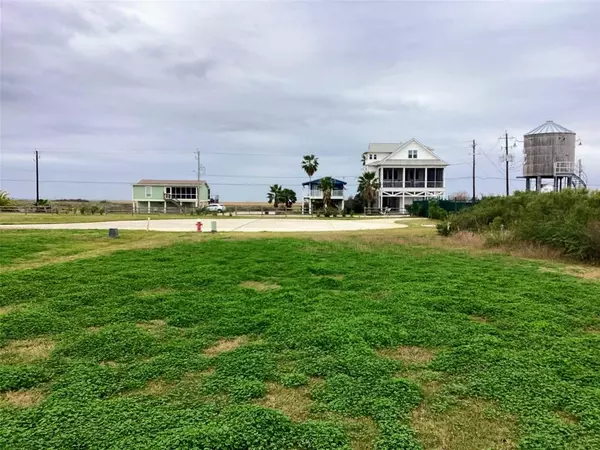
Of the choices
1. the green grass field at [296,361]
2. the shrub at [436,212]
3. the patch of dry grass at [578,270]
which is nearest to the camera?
the green grass field at [296,361]

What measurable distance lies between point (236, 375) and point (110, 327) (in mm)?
2105

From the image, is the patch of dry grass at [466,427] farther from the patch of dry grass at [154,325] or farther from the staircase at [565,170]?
the staircase at [565,170]

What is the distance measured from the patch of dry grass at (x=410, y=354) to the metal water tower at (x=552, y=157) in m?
37.4

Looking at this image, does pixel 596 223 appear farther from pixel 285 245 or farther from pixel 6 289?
pixel 6 289

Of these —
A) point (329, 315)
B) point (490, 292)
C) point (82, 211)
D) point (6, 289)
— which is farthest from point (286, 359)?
point (82, 211)

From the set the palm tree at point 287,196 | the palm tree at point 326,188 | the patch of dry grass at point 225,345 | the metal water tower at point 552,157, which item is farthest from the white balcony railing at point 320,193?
the patch of dry grass at point 225,345

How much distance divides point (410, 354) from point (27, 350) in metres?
3.90

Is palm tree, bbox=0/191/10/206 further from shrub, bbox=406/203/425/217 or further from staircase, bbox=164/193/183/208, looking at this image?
shrub, bbox=406/203/425/217

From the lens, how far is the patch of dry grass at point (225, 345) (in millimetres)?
4410

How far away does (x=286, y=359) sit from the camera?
4203 mm

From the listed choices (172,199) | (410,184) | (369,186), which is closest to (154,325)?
(369,186)

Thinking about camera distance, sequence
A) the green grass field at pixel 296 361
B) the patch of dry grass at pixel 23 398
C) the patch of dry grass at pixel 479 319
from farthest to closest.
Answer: the patch of dry grass at pixel 479 319 < the patch of dry grass at pixel 23 398 < the green grass field at pixel 296 361

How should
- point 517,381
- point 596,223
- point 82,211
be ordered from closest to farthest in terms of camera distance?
1. point 517,381
2. point 596,223
3. point 82,211

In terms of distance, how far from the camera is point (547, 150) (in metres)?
37.1
